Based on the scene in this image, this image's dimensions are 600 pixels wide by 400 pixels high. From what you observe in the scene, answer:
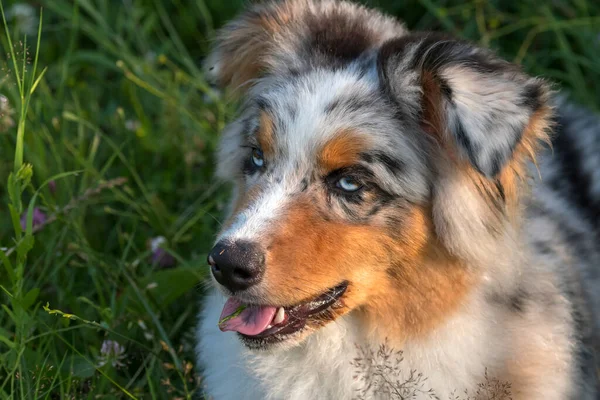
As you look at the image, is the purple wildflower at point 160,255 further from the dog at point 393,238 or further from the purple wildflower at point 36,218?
the dog at point 393,238

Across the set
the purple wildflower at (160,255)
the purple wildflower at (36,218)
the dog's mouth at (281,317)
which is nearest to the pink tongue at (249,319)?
the dog's mouth at (281,317)

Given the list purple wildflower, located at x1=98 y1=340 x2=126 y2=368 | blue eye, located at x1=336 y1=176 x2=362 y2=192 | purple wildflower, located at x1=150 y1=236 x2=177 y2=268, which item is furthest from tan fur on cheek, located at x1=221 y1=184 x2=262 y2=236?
purple wildflower, located at x1=150 y1=236 x2=177 y2=268

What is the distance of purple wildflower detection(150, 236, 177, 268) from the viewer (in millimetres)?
4266

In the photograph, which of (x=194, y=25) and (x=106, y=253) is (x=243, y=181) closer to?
(x=106, y=253)

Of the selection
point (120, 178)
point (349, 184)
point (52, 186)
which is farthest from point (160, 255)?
point (349, 184)

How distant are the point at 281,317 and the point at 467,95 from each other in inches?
35.4

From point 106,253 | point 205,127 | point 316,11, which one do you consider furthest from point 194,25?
point 316,11

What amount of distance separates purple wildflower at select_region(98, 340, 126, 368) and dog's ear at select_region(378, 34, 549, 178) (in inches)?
55.9

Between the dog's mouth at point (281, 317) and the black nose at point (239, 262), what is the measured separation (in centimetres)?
21

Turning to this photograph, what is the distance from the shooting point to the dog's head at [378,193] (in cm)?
282

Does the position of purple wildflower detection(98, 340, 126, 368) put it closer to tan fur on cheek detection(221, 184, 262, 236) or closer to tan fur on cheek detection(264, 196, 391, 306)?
tan fur on cheek detection(221, 184, 262, 236)

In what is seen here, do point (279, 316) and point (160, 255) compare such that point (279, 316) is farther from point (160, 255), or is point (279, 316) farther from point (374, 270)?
point (160, 255)

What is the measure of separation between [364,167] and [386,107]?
0.75 ft

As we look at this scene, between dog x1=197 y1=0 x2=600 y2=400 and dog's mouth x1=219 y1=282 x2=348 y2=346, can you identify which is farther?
dog's mouth x1=219 y1=282 x2=348 y2=346
